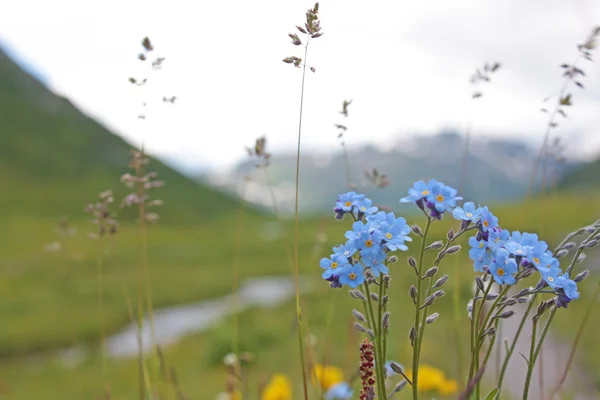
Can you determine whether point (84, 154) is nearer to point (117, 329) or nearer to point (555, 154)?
point (117, 329)

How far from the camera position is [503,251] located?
1.57 metres

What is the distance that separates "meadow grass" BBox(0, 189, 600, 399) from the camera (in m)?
8.77

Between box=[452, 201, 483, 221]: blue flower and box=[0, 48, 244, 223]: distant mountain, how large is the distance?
92948 millimetres

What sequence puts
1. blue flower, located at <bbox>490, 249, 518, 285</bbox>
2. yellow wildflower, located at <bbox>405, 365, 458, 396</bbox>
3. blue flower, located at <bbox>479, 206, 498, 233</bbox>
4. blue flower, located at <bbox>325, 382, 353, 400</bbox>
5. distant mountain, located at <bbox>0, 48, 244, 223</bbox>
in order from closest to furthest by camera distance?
blue flower, located at <bbox>490, 249, 518, 285</bbox>
blue flower, located at <bbox>479, 206, 498, 233</bbox>
blue flower, located at <bbox>325, 382, 353, 400</bbox>
yellow wildflower, located at <bbox>405, 365, 458, 396</bbox>
distant mountain, located at <bbox>0, 48, 244, 223</bbox>

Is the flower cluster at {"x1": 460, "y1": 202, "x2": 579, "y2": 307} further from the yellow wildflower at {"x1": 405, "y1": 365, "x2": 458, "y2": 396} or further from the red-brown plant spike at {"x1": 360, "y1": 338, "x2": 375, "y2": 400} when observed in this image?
the yellow wildflower at {"x1": 405, "y1": 365, "x2": 458, "y2": 396}

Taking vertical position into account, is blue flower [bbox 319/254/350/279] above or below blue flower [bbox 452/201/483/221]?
below

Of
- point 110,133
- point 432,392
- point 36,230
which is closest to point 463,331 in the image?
point 432,392

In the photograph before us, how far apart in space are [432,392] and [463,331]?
8.75 meters

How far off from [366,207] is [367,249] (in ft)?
0.93

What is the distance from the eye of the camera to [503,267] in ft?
5.10

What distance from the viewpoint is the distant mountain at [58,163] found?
91.2 meters

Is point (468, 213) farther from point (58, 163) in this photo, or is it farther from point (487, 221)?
point (58, 163)

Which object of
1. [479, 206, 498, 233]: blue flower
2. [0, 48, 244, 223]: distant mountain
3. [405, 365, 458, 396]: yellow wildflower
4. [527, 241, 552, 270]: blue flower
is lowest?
[405, 365, 458, 396]: yellow wildflower

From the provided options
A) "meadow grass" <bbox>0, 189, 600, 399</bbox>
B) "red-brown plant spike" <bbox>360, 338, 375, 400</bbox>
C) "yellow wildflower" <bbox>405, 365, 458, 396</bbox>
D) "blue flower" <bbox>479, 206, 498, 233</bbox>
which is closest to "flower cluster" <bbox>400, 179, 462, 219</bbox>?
"blue flower" <bbox>479, 206, 498, 233</bbox>
